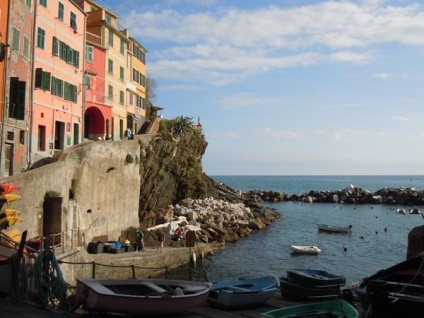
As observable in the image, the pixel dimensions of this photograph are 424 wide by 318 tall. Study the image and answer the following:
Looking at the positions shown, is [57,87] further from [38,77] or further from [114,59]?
[114,59]

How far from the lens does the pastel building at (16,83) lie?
2434 centimetres

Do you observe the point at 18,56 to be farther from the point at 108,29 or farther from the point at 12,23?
the point at 108,29

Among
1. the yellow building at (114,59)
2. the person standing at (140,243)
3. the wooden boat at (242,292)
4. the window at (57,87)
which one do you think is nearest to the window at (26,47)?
the window at (57,87)

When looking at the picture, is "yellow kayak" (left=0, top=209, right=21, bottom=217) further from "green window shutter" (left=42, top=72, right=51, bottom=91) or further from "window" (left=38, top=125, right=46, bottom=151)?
"green window shutter" (left=42, top=72, right=51, bottom=91)

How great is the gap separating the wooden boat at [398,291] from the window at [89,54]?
105 feet

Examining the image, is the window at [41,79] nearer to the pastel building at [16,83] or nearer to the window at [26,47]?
the pastel building at [16,83]

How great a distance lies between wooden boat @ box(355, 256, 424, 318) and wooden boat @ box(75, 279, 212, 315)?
15.2 ft

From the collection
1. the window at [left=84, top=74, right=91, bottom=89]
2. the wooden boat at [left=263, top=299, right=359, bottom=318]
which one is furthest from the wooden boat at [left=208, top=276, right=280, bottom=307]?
the window at [left=84, top=74, right=91, bottom=89]

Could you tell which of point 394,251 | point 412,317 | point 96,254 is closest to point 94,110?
point 96,254

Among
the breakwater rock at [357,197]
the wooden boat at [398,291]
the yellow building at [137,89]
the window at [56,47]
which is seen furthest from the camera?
the breakwater rock at [357,197]

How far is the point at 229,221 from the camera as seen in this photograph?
51.7 metres

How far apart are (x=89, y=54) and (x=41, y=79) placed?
11.4m

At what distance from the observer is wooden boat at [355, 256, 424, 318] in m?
11.1

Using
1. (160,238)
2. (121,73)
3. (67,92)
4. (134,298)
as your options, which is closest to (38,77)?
(67,92)
